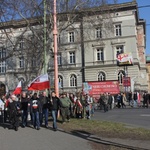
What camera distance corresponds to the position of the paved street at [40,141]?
30.2 ft

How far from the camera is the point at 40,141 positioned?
10266 mm

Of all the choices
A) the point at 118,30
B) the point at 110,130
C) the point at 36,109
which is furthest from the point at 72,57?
the point at 110,130

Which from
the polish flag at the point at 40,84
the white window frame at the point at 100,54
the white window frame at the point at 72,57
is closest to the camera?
the polish flag at the point at 40,84

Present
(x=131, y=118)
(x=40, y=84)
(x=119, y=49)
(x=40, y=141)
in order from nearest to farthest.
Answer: (x=40, y=141), (x=40, y=84), (x=131, y=118), (x=119, y=49)

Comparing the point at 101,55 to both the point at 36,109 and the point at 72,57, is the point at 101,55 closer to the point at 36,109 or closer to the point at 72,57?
the point at 72,57

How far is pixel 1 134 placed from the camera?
39.5 ft

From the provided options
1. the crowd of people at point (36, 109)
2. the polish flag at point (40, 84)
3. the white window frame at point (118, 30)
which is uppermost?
the white window frame at point (118, 30)

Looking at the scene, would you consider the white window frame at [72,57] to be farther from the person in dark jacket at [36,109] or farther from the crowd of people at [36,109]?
the person in dark jacket at [36,109]

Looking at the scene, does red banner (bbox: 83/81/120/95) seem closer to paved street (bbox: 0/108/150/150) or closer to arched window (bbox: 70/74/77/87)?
paved street (bbox: 0/108/150/150)

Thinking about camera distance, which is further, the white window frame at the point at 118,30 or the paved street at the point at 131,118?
the white window frame at the point at 118,30

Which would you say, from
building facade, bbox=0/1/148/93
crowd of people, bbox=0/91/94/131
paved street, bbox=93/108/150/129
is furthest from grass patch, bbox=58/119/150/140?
building facade, bbox=0/1/148/93

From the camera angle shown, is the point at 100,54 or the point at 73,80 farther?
the point at 73,80

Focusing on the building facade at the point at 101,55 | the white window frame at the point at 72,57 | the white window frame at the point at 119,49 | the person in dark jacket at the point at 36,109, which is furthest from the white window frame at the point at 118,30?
the person in dark jacket at the point at 36,109

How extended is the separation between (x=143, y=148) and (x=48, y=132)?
4.86m
